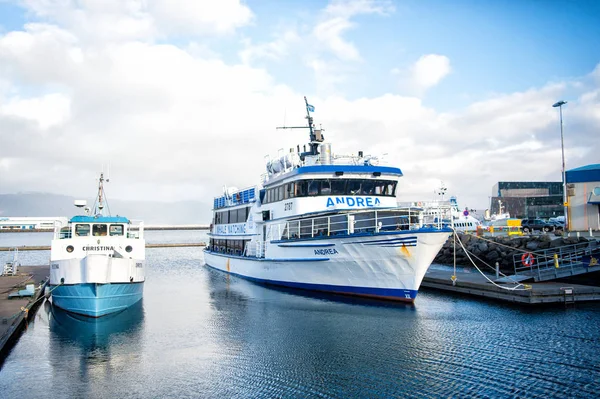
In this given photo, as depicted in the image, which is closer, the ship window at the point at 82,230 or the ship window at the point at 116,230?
the ship window at the point at 82,230

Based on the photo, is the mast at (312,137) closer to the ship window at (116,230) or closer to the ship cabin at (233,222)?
the ship cabin at (233,222)

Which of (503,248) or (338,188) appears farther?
(503,248)

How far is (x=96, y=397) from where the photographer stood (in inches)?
411

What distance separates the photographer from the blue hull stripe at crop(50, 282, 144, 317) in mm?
18281

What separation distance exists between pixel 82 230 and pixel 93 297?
4.39 meters

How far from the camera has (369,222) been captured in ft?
71.5

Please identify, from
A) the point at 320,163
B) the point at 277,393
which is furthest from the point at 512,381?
the point at 320,163

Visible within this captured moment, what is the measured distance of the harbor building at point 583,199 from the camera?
36281 millimetres

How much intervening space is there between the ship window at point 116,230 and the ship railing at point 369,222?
29.0 feet

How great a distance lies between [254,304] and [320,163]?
30.8ft

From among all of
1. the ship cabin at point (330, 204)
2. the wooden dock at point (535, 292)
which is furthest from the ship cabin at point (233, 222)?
the wooden dock at point (535, 292)

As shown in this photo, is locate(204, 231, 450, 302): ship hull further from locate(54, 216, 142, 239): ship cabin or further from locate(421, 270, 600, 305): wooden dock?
locate(54, 216, 142, 239): ship cabin

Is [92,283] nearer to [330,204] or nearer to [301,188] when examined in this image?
[301,188]

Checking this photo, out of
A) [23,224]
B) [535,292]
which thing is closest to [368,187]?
[535,292]
